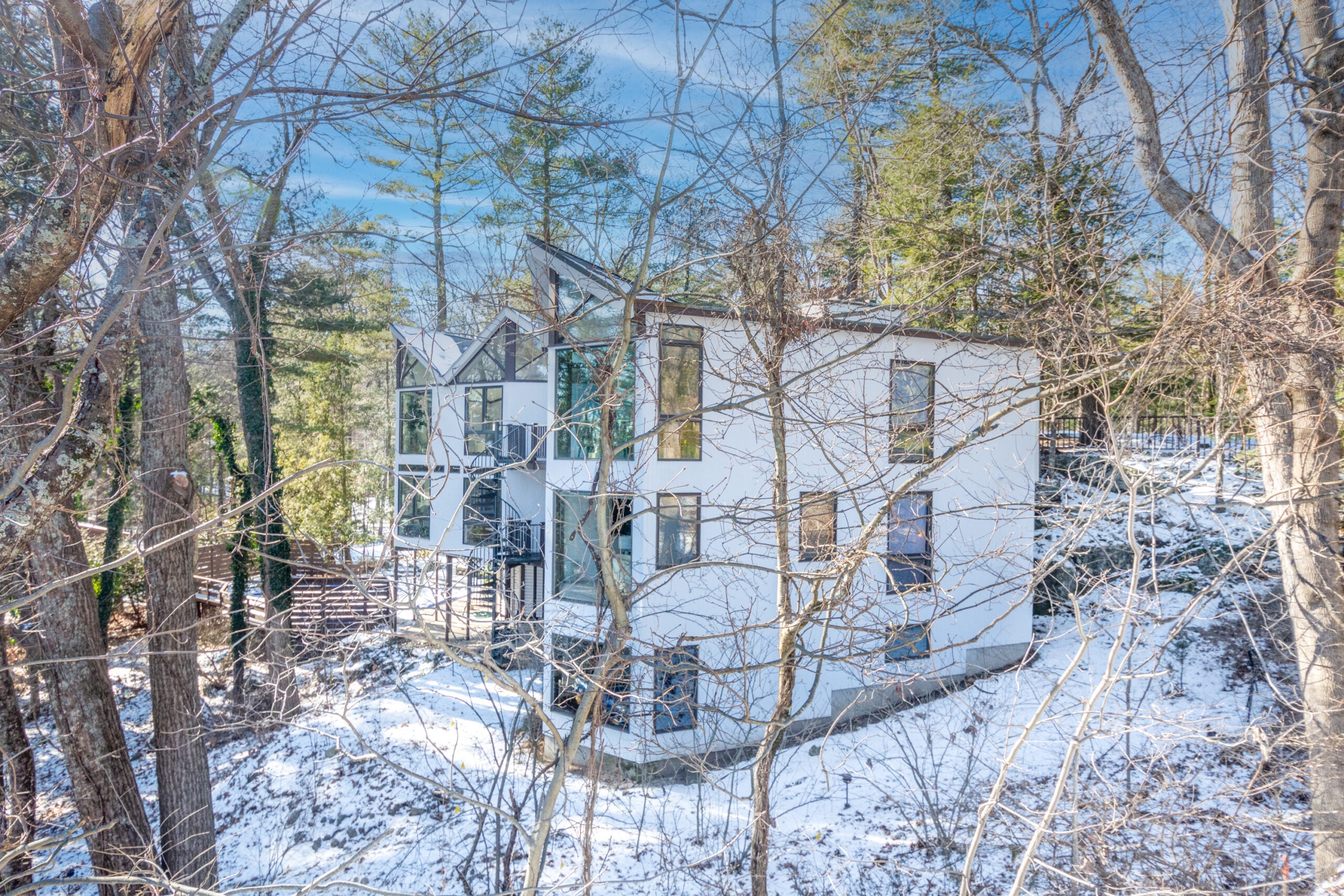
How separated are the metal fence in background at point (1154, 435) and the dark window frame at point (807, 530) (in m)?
1.50

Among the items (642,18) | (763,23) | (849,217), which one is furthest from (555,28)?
(849,217)

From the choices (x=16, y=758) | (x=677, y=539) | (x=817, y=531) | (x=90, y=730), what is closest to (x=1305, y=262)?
(x=817, y=531)

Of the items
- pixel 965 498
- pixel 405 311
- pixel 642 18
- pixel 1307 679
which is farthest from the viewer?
pixel 965 498

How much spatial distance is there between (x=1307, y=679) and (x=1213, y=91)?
435 centimetres

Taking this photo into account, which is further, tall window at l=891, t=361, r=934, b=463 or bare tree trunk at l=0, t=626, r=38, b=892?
bare tree trunk at l=0, t=626, r=38, b=892

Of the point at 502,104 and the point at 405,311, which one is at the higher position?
the point at 502,104

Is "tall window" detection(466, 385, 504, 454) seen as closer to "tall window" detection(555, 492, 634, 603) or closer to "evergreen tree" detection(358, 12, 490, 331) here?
"tall window" detection(555, 492, 634, 603)

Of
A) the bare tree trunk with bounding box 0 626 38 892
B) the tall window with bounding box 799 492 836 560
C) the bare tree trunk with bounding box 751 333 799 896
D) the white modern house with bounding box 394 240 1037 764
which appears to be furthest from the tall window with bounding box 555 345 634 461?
the bare tree trunk with bounding box 0 626 38 892

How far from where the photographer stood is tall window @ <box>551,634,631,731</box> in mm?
3605

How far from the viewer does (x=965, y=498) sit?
10.6 meters

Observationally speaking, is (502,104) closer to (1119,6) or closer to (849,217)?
(849,217)

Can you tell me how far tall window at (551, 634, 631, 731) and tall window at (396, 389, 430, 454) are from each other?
23.5 ft

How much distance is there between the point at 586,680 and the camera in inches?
143

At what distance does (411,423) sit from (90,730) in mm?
9695
